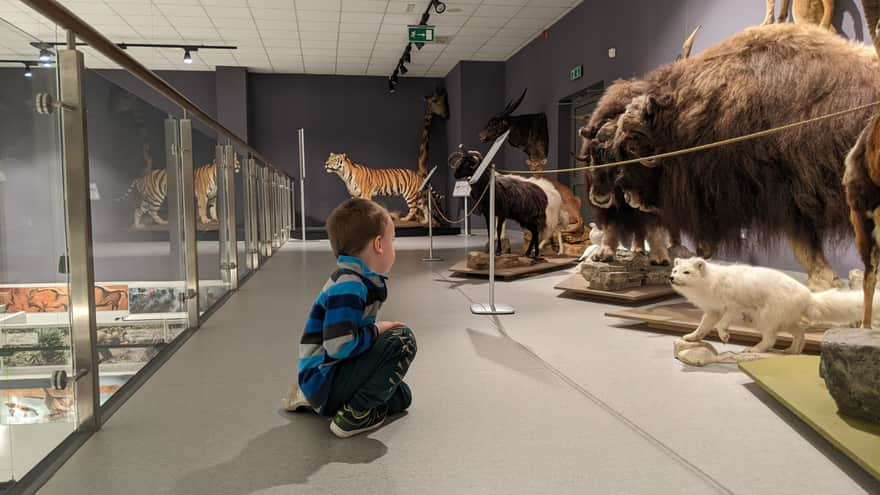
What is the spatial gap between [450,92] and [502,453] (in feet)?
38.2

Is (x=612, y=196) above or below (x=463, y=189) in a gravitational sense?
below

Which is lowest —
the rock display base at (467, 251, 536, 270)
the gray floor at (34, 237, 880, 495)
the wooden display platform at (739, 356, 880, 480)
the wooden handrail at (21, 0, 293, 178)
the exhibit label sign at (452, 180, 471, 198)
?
the gray floor at (34, 237, 880, 495)

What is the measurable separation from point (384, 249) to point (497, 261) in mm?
3716

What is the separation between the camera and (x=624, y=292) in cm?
391

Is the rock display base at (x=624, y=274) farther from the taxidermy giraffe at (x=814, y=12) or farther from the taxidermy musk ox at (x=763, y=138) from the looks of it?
the taxidermy giraffe at (x=814, y=12)

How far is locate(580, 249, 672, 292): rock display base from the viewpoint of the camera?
3938mm

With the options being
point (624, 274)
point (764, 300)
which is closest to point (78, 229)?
point (764, 300)

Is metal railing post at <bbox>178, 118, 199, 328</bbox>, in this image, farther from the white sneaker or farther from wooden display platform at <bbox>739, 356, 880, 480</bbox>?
wooden display platform at <bbox>739, 356, 880, 480</bbox>

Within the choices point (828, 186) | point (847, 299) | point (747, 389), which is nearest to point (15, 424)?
point (747, 389)

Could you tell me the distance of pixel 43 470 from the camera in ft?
4.90

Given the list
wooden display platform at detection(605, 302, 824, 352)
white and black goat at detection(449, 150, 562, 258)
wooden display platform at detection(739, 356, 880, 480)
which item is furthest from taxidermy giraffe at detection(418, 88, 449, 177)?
wooden display platform at detection(739, 356, 880, 480)

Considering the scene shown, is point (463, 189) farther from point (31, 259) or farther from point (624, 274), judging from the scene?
point (31, 259)

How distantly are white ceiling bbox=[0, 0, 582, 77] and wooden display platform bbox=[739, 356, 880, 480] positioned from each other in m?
7.21

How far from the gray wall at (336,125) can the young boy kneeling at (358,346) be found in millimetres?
11375
